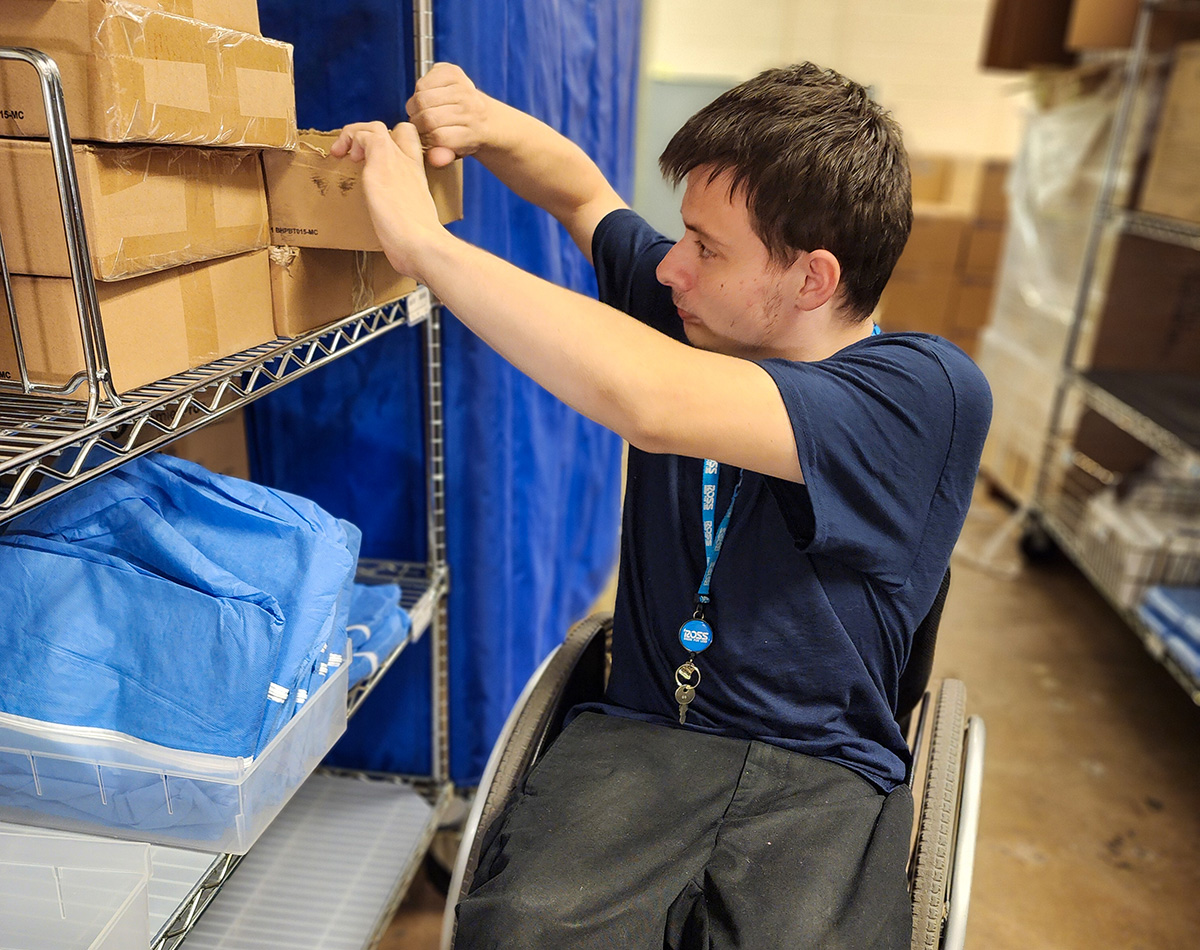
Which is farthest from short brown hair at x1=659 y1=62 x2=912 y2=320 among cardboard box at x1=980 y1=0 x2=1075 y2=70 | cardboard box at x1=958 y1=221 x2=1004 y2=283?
cardboard box at x1=958 y1=221 x2=1004 y2=283

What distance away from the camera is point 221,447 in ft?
4.48

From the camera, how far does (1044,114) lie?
3.09 m

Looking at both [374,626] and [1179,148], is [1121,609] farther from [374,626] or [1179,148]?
[374,626]

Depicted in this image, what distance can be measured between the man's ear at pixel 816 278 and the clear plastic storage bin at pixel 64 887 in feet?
2.58

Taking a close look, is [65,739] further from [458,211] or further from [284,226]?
[458,211]

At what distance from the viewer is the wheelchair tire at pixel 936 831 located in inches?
32.7

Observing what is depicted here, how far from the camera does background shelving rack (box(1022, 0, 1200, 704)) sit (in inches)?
86.5

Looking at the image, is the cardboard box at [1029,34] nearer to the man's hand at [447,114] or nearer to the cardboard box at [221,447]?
the man's hand at [447,114]

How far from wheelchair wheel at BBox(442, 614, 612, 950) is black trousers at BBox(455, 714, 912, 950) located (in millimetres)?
18

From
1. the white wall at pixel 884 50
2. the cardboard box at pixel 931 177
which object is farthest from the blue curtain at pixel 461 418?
the cardboard box at pixel 931 177

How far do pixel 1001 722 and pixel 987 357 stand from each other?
1.69 meters

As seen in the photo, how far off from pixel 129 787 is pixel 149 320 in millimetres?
406

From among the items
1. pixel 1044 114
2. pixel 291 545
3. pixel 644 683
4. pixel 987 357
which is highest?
pixel 1044 114

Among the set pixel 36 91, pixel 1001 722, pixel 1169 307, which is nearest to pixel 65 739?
pixel 36 91
